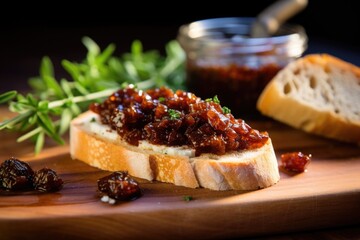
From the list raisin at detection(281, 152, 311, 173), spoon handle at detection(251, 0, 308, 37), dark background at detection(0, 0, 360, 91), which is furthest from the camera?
dark background at detection(0, 0, 360, 91)

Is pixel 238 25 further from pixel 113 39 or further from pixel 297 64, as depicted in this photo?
pixel 113 39

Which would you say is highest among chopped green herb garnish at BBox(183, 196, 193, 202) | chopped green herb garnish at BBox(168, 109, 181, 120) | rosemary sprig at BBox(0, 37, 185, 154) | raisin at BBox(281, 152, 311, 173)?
chopped green herb garnish at BBox(168, 109, 181, 120)

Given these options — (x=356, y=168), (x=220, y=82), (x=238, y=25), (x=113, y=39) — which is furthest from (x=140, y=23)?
(x=356, y=168)

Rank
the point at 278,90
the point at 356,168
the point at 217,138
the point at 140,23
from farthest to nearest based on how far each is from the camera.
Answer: the point at 140,23
the point at 278,90
the point at 356,168
the point at 217,138

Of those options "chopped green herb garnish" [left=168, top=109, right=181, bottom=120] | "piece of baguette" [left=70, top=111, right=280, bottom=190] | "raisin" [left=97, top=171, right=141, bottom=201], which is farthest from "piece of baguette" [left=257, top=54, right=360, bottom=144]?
"raisin" [left=97, top=171, right=141, bottom=201]

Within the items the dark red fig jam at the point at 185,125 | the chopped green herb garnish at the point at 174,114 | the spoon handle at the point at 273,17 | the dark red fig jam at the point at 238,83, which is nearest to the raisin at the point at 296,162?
the dark red fig jam at the point at 185,125

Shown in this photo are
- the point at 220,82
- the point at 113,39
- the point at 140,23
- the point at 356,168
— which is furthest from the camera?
the point at 140,23

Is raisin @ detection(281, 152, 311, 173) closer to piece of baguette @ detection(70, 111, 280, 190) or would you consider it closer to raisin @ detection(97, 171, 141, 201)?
piece of baguette @ detection(70, 111, 280, 190)
